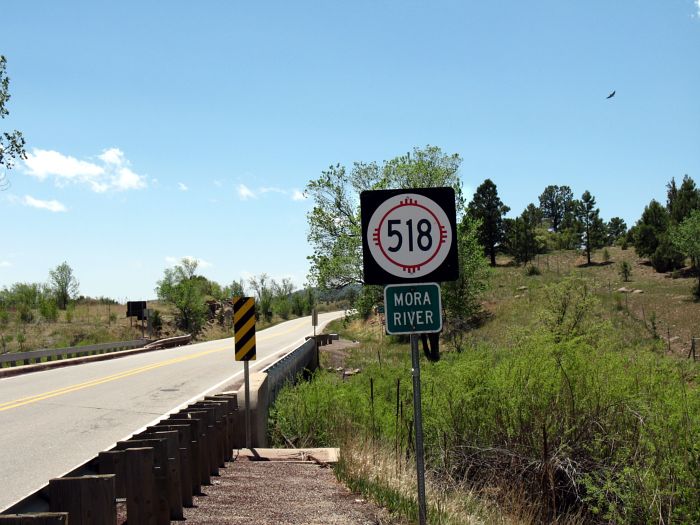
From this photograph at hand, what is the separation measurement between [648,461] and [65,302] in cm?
6772

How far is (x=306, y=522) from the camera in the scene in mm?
6047

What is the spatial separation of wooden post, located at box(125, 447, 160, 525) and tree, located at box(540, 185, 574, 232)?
12756 cm

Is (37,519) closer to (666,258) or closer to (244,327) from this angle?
(244,327)

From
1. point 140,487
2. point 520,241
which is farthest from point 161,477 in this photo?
point 520,241

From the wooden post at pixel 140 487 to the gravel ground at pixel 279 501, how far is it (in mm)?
872

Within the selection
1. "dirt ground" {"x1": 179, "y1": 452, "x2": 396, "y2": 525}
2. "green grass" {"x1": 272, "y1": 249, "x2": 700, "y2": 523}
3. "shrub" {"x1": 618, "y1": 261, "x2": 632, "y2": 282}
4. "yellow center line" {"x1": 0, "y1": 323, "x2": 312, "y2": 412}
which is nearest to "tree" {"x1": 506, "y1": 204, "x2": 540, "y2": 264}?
"shrub" {"x1": 618, "y1": 261, "x2": 632, "y2": 282}

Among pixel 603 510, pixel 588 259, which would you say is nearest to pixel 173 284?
pixel 588 259

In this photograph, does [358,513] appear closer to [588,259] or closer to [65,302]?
Result: [65,302]

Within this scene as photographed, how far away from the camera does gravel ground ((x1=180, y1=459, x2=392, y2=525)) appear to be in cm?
609

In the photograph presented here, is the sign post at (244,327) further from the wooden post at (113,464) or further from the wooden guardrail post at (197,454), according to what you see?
the wooden post at (113,464)

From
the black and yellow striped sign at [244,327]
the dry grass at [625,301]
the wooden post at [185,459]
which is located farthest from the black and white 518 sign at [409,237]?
the dry grass at [625,301]

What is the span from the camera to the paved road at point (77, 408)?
30.1 feet

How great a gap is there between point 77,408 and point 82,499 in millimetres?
11412

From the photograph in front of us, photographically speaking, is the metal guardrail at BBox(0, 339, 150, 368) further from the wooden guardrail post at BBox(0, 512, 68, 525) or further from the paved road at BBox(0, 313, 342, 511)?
the wooden guardrail post at BBox(0, 512, 68, 525)
